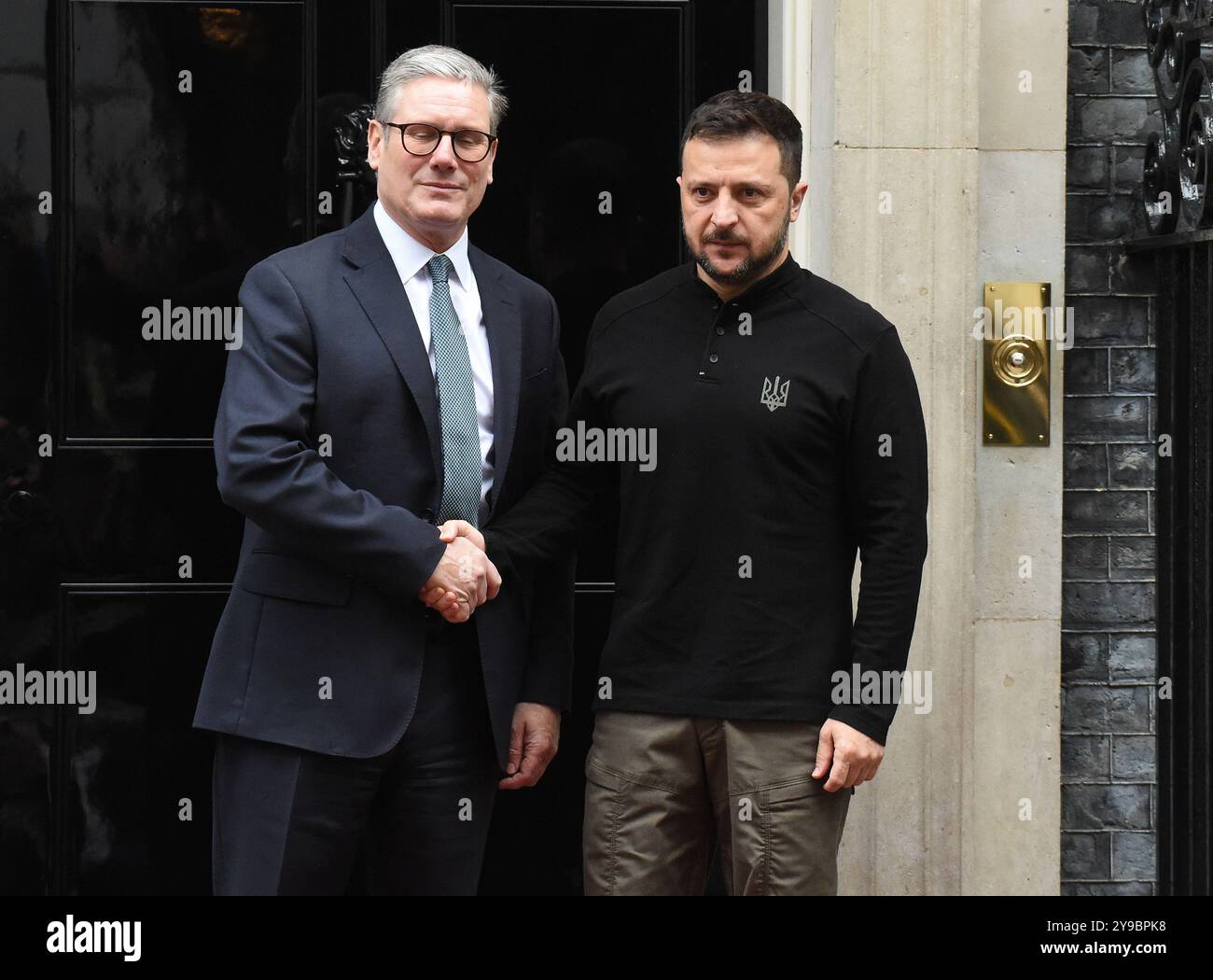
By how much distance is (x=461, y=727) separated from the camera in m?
3.09

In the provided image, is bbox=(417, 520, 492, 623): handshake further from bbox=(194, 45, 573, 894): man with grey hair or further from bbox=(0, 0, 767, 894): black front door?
bbox=(0, 0, 767, 894): black front door

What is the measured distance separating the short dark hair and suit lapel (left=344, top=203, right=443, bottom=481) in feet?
2.14

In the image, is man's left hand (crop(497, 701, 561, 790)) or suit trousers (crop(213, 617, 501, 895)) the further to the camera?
man's left hand (crop(497, 701, 561, 790))

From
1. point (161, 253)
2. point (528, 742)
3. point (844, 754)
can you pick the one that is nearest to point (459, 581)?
point (528, 742)

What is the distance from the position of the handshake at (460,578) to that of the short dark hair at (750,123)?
88cm

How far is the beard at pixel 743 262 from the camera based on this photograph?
2.90m

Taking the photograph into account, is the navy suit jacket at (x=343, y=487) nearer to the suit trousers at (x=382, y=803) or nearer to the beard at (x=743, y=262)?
the suit trousers at (x=382, y=803)

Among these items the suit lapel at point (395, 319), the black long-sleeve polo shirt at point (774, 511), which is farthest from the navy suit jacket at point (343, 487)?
the black long-sleeve polo shirt at point (774, 511)

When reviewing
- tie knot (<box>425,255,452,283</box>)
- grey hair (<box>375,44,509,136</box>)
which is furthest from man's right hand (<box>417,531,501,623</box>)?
grey hair (<box>375,44,509,136</box>)

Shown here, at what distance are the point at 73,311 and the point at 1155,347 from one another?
287 centimetres

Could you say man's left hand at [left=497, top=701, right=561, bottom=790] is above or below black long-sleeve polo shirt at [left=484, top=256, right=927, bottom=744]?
below

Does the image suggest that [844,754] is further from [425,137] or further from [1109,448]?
[1109,448]

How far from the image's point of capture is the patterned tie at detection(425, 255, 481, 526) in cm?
304

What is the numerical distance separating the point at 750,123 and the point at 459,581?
1.04 m
